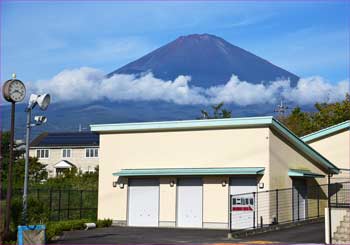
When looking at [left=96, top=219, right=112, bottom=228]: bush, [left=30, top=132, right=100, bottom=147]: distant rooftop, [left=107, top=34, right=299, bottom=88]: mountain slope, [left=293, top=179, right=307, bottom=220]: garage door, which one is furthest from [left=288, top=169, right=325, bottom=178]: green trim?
[left=107, top=34, right=299, bottom=88]: mountain slope

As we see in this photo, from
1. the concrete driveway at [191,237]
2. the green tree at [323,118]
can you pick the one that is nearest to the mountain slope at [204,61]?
the green tree at [323,118]

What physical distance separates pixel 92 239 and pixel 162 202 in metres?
7.68

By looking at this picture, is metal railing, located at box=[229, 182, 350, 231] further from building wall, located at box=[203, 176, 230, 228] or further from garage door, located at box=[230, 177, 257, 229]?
building wall, located at box=[203, 176, 230, 228]

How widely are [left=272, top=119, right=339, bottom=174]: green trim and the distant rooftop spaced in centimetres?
4818

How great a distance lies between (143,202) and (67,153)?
51.8 m

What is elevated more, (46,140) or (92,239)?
(46,140)

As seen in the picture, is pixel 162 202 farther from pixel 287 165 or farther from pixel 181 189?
pixel 287 165

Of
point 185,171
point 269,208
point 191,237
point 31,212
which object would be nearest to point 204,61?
point 185,171

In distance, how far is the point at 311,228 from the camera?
24.6 meters

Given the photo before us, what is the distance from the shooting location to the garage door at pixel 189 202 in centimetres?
2692

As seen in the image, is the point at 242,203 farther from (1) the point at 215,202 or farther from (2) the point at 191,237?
(2) the point at 191,237

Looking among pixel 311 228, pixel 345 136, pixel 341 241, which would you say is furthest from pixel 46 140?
pixel 341 241

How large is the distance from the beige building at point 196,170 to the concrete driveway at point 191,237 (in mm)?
2132

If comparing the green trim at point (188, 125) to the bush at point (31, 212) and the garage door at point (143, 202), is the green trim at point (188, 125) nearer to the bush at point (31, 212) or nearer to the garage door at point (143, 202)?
the garage door at point (143, 202)
